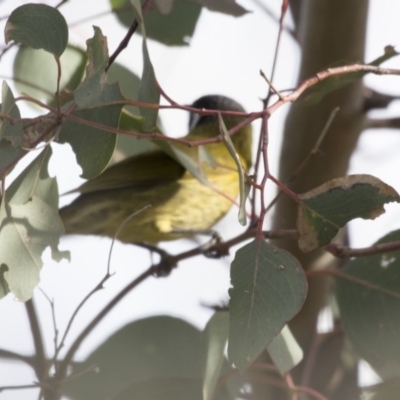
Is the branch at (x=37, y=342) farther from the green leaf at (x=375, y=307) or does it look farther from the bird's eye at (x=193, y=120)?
the bird's eye at (x=193, y=120)

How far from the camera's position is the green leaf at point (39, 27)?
141 centimetres

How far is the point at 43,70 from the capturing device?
2.31m

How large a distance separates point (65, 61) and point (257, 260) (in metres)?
1.17

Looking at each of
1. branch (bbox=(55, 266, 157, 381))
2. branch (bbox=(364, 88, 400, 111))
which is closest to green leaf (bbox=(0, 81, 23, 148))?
branch (bbox=(55, 266, 157, 381))

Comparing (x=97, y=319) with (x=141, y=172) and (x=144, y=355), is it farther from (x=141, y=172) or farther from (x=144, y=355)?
(x=141, y=172)

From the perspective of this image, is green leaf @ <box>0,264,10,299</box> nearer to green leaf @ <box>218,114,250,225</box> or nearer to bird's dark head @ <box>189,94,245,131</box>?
green leaf @ <box>218,114,250,225</box>

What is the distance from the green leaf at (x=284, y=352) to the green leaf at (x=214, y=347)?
0.13 meters

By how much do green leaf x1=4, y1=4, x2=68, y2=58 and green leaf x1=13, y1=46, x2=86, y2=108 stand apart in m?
0.85

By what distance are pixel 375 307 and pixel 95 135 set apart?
81 cm

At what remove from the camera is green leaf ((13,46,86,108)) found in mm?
2289

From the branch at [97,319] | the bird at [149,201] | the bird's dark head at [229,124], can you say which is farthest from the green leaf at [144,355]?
the bird's dark head at [229,124]

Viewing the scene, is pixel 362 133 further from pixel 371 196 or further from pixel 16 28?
pixel 16 28

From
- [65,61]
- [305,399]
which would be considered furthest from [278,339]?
[65,61]

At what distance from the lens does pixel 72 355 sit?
2084 millimetres
